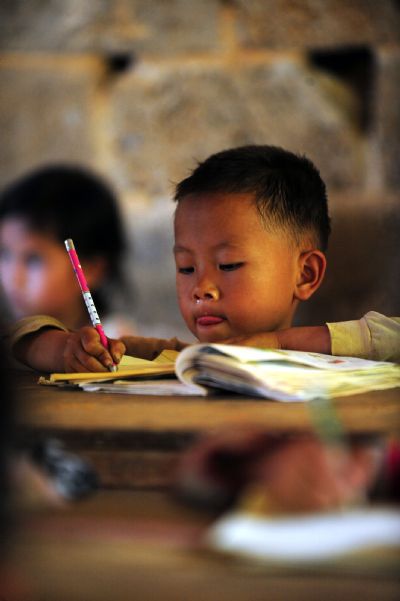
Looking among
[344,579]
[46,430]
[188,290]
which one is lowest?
[344,579]

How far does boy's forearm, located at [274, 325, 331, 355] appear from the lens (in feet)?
3.30

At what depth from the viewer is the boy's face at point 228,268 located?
3.72ft

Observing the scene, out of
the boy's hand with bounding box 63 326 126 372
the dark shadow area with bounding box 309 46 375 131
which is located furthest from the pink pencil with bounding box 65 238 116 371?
the dark shadow area with bounding box 309 46 375 131

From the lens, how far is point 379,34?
213cm

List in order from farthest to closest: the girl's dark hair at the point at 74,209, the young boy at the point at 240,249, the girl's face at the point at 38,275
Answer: the girl's dark hair at the point at 74,209 < the girl's face at the point at 38,275 < the young boy at the point at 240,249

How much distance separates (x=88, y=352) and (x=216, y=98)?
145 centimetres

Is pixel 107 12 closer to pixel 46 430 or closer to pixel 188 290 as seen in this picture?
pixel 188 290

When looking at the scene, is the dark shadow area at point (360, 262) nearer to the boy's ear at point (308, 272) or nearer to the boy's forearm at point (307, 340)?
the boy's ear at point (308, 272)

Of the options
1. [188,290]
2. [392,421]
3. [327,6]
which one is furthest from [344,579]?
Answer: [327,6]

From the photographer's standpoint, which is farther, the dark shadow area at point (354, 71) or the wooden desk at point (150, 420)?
the dark shadow area at point (354, 71)

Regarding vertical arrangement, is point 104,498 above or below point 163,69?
below

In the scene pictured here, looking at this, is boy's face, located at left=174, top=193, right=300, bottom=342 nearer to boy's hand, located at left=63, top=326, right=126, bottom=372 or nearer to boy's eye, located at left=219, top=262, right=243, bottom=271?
boy's eye, located at left=219, top=262, right=243, bottom=271

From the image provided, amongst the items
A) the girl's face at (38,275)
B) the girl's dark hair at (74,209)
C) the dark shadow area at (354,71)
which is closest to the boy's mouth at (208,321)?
the girl's face at (38,275)

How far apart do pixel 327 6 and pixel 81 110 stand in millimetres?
695
